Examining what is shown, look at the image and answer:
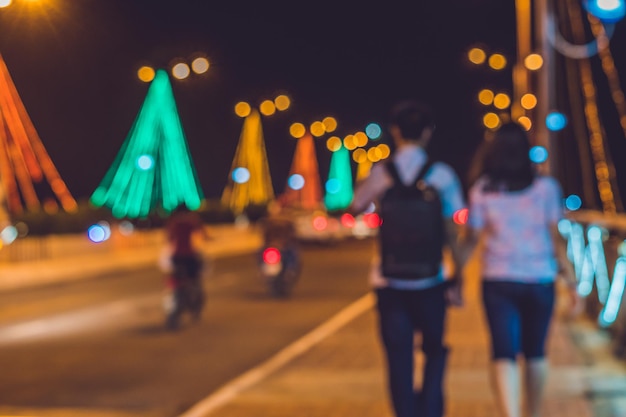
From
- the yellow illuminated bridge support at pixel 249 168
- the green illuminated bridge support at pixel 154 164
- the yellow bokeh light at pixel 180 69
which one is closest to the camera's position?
the yellow bokeh light at pixel 180 69

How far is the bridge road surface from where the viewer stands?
9.61m

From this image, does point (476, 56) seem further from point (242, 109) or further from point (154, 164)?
point (242, 109)

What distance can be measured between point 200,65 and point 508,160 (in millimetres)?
34138

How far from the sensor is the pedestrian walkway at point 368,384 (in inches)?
320

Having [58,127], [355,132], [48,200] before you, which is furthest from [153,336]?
[355,132]

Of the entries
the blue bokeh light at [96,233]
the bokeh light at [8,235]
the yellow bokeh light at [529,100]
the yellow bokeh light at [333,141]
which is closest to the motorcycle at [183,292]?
the bokeh light at [8,235]

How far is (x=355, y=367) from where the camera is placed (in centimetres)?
1039

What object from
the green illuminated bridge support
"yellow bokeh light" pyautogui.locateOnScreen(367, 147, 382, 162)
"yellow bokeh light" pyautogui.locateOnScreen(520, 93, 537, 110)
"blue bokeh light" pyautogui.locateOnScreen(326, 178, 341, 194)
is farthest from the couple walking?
"yellow bokeh light" pyautogui.locateOnScreen(367, 147, 382, 162)

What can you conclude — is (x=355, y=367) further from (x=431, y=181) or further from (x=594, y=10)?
(x=594, y=10)

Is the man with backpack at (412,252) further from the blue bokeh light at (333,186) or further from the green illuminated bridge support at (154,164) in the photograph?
the blue bokeh light at (333,186)

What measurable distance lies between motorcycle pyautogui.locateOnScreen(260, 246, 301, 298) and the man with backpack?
13.3 meters

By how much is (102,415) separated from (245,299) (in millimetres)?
10898

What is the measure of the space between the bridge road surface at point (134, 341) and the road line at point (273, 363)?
0.17m

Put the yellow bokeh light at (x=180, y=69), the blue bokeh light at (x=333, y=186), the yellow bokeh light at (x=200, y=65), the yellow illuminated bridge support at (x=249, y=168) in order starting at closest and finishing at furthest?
the yellow bokeh light at (x=200, y=65), the yellow bokeh light at (x=180, y=69), the yellow illuminated bridge support at (x=249, y=168), the blue bokeh light at (x=333, y=186)
